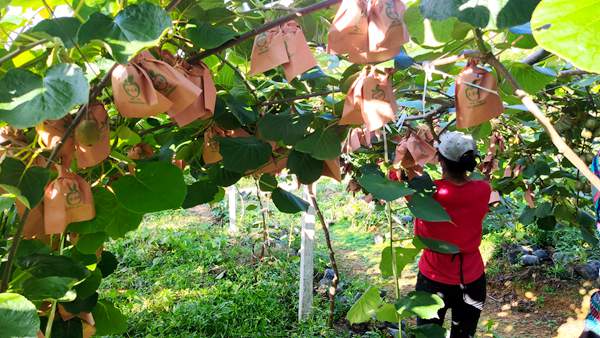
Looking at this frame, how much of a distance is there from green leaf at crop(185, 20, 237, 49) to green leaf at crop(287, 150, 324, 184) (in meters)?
0.35

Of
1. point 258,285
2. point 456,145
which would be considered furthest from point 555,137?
point 258,285

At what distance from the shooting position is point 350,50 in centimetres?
51

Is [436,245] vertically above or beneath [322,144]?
beneath

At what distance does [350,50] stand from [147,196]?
1.30 ft

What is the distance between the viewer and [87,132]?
1.78ft

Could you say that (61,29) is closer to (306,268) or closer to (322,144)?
(322,144)

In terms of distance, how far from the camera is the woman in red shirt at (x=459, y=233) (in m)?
1.93

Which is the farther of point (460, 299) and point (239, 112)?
point (460, 299)

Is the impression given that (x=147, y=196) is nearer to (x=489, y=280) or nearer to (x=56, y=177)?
(x=56, y=177)

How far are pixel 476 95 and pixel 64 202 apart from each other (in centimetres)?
54

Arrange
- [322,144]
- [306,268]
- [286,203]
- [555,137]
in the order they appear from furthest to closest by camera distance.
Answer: [306,268]
[286,203]
[322,144]
[555,137]

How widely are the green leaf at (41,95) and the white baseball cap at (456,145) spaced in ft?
5.35

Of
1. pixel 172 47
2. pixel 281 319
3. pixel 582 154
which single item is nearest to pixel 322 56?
pixel 172 47

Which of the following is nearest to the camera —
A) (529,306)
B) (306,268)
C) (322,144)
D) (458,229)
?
(322,144)
